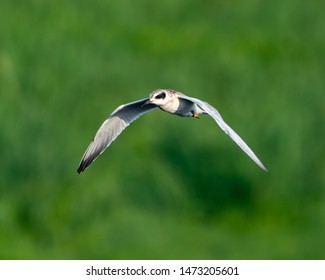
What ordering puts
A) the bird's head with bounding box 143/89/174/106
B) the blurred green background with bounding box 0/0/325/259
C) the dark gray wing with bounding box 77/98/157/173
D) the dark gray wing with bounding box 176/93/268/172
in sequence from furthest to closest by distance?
the blurred green background with bounding box 0/0/325/259, the dark gray wing with bounding box 77/98/157/173, the bird's head with bounding box 143/89/174/106, the dark gray wing with bounding box 176/93/268/172

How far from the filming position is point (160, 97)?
336 inches

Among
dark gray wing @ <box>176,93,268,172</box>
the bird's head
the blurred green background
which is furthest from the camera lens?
the blurred green background

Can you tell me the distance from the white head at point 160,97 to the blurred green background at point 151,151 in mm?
4425

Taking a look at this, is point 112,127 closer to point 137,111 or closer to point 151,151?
point 137,111

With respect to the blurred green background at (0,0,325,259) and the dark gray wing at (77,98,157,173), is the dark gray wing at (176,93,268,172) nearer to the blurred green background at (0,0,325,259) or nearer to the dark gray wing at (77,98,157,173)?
the dark gray wing at (77,98,157,173)

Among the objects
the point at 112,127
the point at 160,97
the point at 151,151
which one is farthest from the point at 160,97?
the point at 151,151

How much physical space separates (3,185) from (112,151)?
1072 millimetres

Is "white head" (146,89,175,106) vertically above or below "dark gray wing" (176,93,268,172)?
above

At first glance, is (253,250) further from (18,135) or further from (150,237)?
(18,135)

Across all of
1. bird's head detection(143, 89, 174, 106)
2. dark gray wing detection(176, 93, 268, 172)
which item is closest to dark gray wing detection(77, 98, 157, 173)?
bird's head detection(143, 89, 174, 106)

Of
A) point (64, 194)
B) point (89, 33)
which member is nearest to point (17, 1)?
point (89, 33)

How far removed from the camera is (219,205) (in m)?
14.5

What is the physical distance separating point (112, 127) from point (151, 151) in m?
5.16

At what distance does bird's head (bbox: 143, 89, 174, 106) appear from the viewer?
8.48m
